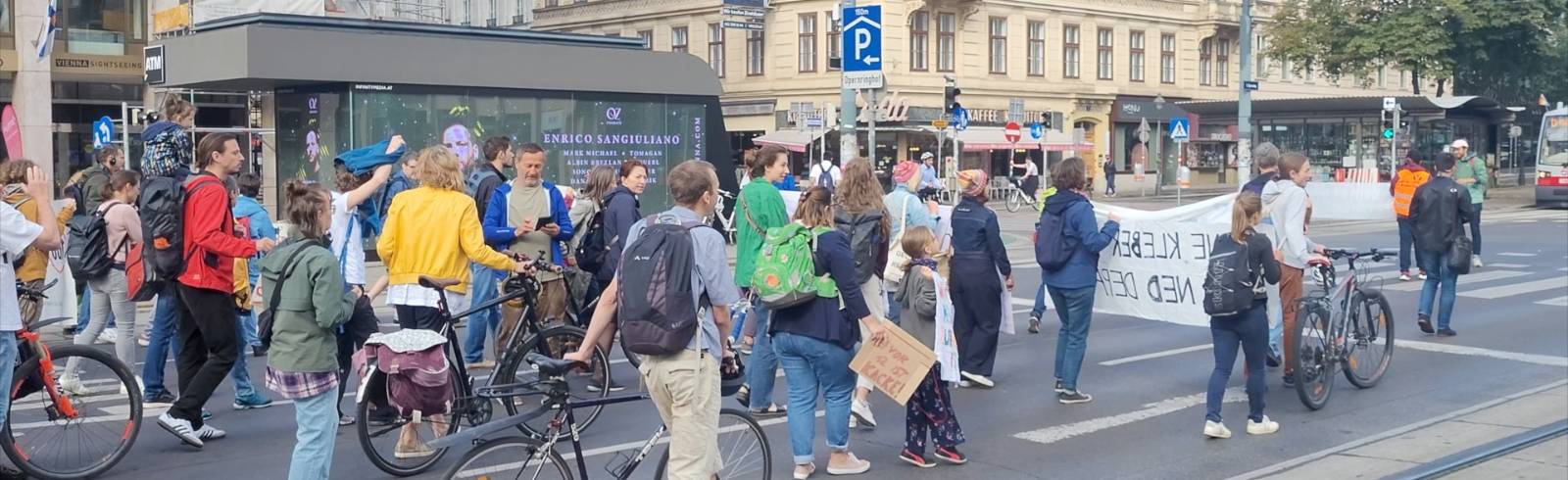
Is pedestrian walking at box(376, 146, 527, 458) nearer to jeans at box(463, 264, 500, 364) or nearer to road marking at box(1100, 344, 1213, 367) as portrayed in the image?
jeans at box(463, 264, 500, 364)

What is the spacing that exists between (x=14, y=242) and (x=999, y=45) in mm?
46116

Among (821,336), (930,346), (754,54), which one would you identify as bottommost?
(930,346)

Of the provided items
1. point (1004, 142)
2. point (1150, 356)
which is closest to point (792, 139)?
point (1004, 142)

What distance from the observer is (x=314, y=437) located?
5.97m

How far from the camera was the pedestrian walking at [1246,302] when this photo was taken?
814 centimetres

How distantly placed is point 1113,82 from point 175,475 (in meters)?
50.1

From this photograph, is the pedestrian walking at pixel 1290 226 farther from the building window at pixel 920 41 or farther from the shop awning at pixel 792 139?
the building window at pixel 920 41

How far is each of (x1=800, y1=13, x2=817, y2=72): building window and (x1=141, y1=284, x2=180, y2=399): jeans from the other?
39499 mm

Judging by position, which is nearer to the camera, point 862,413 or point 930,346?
point 930,346

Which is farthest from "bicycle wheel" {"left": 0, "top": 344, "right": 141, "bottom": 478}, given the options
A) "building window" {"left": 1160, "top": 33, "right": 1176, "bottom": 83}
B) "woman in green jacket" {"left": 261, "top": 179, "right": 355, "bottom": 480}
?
"building window" {"left": 1160, "top": 33, "right": 1176, "bottom": 83}

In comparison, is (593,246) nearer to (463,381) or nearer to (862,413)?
(862,413)

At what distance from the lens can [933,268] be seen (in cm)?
811

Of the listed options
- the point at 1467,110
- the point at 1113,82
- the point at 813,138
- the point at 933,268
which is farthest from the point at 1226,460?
the point at 1113,82

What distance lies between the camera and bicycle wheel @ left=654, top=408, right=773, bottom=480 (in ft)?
20.5
